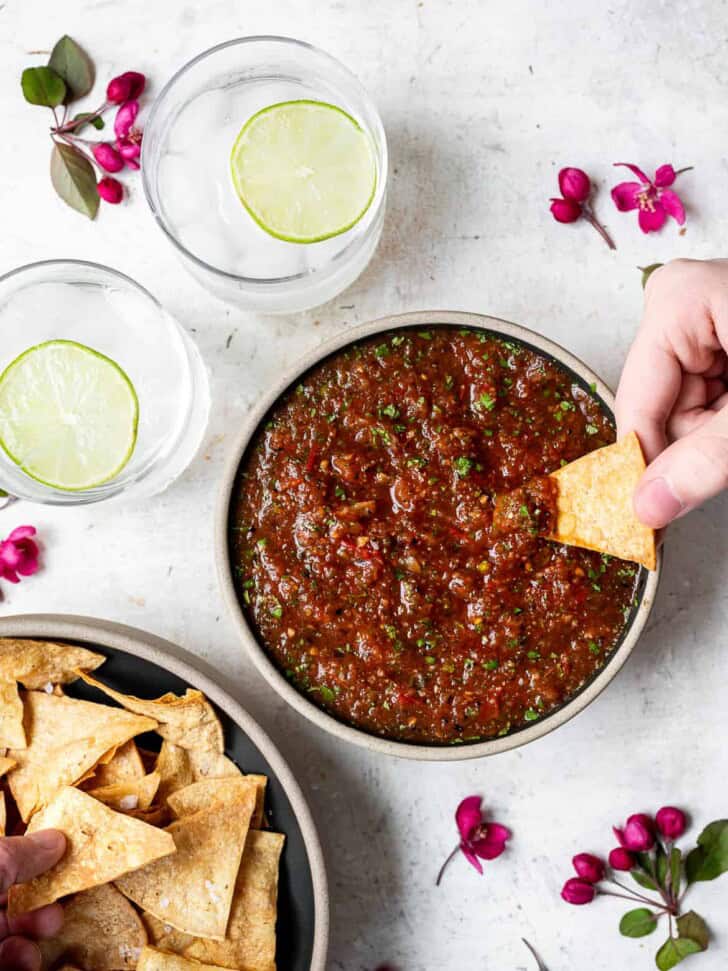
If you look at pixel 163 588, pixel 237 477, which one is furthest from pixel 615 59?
pixel 163 588

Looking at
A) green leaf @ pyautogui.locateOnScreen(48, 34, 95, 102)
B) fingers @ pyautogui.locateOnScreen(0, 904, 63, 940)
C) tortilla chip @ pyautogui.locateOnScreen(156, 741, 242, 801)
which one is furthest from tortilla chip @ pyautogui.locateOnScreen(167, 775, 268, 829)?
green leaf @ pyautogui.locateOnScreen(48, 34, 95, 102)

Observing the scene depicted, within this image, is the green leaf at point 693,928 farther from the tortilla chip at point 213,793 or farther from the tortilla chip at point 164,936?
the tortilla chip at point 164,936

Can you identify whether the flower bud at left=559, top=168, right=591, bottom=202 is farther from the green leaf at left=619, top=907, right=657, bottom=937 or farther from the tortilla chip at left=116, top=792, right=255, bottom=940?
the green leaf at left=619, top=907, right=657, bottom=937

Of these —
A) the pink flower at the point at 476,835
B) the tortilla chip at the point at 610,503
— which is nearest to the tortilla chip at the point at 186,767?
the pink flower at the point at 476,835

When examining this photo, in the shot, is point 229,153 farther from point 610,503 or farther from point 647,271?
point 610,503

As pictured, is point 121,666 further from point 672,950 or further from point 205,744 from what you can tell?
point 672,950

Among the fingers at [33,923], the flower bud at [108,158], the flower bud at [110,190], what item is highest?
the flower bud at [108,158]
